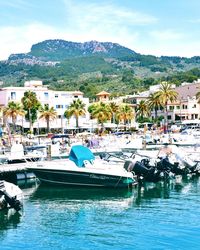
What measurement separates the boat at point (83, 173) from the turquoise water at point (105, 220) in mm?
891

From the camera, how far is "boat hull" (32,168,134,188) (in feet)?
137

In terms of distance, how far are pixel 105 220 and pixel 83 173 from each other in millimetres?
11812

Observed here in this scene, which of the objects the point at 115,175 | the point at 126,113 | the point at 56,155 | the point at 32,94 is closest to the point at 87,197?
the point at 115,175

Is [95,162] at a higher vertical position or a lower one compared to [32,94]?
lower

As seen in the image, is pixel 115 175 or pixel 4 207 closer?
pixel 4 207

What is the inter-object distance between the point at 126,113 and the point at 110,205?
3019 inches

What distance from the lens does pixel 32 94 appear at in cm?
10225

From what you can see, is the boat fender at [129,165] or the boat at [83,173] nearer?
the boat at [83,173]

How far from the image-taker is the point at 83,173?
42.3m

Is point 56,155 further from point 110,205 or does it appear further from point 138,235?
point 138,235

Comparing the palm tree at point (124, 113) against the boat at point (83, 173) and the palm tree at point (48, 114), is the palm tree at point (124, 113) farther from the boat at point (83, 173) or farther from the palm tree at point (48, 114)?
the boat at point (83, 173)

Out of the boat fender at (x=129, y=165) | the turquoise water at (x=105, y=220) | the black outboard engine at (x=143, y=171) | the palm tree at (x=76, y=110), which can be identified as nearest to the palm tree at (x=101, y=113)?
the palm tree at (x=76, y=110)

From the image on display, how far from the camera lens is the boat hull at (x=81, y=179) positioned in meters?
41.7

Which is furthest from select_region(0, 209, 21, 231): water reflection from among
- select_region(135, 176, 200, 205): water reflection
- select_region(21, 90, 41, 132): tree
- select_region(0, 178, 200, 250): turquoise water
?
select_region(21, 90, 41, 132): tree
